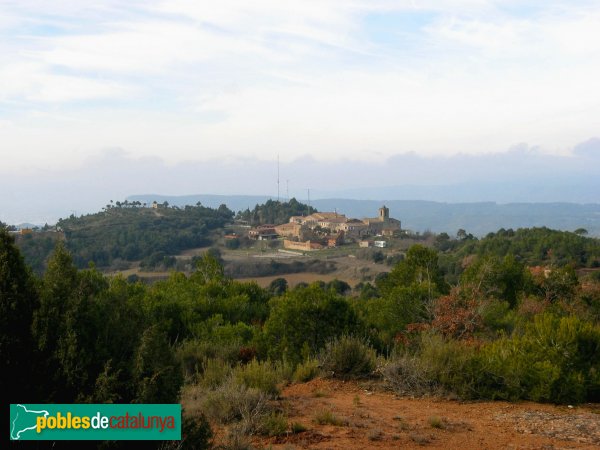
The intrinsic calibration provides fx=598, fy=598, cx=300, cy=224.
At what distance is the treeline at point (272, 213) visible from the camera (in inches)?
3828

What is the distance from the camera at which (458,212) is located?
182875 millimetres

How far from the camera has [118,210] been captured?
85750mm

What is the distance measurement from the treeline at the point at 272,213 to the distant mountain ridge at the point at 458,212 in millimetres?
45240

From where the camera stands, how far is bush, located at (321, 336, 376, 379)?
8.41 meters

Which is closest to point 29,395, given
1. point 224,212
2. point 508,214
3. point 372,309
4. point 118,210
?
point 372,309

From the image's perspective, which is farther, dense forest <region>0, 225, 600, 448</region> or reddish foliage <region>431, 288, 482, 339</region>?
reddish foliage <region>431, 288, 482, 339</region>

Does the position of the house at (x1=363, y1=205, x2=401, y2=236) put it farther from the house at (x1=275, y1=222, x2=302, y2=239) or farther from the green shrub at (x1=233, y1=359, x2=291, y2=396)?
the green shrub at (x1=233, y1=359, x2=291, y2=396)

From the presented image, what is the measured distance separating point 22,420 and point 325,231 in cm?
7786

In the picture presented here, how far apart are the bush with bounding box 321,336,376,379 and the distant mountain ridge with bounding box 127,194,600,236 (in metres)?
132

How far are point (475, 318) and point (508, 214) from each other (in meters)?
162

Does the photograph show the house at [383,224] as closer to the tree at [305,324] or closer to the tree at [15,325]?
the tree at [305,324]

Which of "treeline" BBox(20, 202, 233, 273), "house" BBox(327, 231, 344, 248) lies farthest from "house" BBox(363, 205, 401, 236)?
"treeline" BBox(20, 202, 233, 273)

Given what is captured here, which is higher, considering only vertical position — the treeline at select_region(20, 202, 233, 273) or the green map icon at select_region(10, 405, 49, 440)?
the green map icon at select_region(10, 405, 49, 440)

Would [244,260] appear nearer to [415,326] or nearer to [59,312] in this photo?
[415,326]
